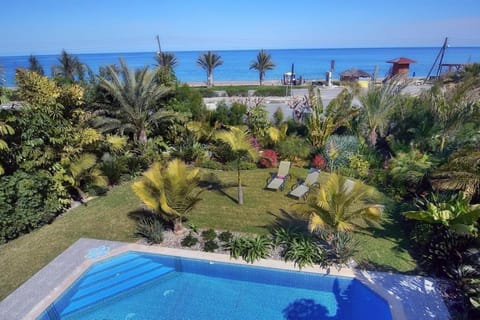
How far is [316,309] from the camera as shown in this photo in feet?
18.7

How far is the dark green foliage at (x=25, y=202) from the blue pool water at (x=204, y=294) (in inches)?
111

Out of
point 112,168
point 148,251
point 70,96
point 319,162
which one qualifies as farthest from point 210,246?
point 319,162

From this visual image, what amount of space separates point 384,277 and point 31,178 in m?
9.14

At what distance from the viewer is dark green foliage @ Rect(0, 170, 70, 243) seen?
746cm

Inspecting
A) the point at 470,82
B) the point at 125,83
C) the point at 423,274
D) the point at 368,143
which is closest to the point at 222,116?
the point at 125,83

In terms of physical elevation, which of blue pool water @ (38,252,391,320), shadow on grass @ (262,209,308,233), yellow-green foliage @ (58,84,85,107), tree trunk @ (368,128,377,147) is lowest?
blue pool water @ (38,252,391,320)

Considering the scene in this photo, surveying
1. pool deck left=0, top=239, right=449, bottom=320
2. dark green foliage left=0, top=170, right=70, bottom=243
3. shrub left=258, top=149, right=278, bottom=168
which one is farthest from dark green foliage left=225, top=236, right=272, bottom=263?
shrub left=258, top=149, right=278, bottom=168

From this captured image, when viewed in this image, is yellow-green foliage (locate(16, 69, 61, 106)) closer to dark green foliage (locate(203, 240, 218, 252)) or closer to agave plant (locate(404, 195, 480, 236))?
dark green foliage (locate(203, 240, 218, 252))

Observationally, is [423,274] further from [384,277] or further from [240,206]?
[240,206]

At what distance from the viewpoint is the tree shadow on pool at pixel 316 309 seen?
5523 mm

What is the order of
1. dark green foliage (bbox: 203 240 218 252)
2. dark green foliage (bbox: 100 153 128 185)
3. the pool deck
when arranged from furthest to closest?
dark green foliage (bbox: 100 153 128 185) < dark green foliage (bbox: 203 240 218 252) < the pool deck

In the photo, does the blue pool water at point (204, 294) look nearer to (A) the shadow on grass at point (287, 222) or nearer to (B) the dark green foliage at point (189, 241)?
(B) the dark green foliage at point (189, 241)

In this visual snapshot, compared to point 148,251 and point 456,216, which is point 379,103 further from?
point 148,251

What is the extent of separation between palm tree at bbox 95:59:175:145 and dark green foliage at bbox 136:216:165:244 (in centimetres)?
630
